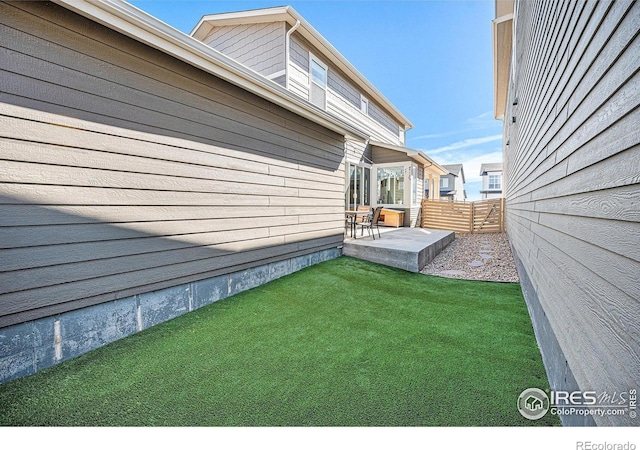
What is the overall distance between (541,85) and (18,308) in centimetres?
485

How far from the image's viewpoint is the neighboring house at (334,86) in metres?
6.78

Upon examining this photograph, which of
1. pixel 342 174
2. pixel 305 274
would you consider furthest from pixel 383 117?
pixel 305 274

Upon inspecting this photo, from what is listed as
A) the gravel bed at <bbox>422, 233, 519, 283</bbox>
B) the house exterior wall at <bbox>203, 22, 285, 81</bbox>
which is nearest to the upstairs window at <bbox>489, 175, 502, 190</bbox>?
the gravel bed at <bbox>422, 233, 519, 283</bbox>

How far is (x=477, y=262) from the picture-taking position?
5.85m

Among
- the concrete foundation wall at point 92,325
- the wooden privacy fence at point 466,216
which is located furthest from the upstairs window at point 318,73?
the concrete foundation wall at point 92,325

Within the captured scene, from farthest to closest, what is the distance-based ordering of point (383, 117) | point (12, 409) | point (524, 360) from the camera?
point (383, 117)
point (524, 360)
point (12, 409)

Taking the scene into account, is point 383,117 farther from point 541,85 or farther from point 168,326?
point 168,326

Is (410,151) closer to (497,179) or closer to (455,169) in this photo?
(497,179)

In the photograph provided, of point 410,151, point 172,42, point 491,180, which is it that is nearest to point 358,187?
point 410,151

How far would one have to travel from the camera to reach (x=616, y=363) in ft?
→ 3.36

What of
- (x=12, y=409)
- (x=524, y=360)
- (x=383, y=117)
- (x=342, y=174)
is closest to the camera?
(x=12, y=409)

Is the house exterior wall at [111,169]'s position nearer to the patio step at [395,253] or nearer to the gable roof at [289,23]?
the patio step at [395,253]

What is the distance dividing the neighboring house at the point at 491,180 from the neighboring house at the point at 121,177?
114 ft

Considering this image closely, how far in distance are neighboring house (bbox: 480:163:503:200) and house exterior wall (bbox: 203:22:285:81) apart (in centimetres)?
3307
